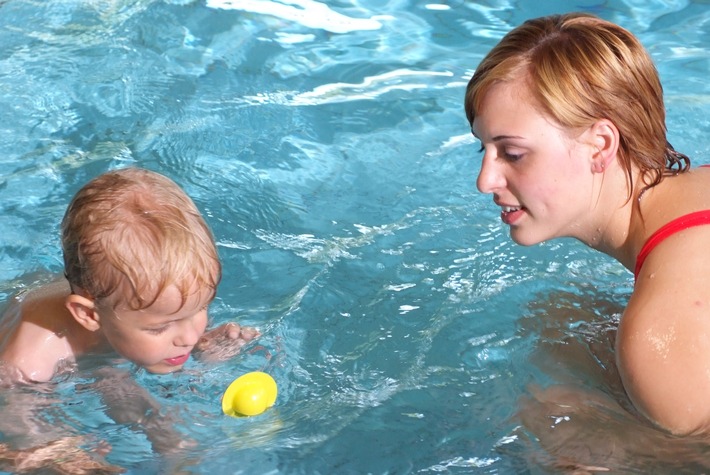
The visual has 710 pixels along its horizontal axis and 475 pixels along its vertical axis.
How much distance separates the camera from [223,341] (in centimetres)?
336

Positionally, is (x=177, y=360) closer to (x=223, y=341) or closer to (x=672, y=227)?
(x=223, y=341)

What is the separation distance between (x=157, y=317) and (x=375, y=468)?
2.62 ft

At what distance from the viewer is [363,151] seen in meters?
4.70

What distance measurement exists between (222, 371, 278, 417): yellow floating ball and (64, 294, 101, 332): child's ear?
1.56 feet

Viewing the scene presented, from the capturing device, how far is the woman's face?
9.25 ft

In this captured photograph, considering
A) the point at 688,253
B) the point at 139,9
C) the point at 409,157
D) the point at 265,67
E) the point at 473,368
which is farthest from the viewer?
the point at 139,9

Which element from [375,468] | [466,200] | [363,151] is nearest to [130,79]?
[363,151]

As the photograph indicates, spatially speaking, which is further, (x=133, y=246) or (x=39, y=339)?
(x=39, y=339)

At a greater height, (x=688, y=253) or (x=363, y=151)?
(x=688, y=253)

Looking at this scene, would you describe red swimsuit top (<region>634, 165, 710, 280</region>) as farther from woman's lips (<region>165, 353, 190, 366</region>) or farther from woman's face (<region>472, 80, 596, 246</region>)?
woman's lips (<region>165, 353, 190, 366</region>)

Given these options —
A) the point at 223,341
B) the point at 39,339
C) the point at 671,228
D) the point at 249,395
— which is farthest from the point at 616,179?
the point at 39,339

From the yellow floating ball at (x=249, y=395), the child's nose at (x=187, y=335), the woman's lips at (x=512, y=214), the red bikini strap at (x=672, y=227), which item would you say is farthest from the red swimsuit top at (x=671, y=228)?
the child's nose at (x=187, y=335)

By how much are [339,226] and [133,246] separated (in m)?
1.44

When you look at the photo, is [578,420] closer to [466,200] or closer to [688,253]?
[688,253]
